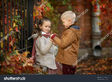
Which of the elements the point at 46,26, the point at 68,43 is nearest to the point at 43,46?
the point at 46,26

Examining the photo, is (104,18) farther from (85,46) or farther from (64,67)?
(64,67)

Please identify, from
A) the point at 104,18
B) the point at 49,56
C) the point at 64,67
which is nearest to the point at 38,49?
the point at 49,56

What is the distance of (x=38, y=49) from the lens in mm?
4344

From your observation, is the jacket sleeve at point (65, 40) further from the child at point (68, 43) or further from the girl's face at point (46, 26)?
the girl's face at point (46, 26)

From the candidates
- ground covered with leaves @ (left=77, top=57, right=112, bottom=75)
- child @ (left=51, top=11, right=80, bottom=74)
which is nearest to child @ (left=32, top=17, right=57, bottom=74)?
child @ (left=51, top=11, right=80, bottom=74)

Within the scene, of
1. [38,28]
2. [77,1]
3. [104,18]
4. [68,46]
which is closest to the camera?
[68,46]

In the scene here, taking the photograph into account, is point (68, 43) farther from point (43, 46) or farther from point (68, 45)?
point (43, 46)

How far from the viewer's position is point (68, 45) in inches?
162

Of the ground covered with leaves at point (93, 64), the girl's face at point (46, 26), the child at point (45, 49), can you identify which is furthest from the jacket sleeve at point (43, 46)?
the ground covered with leaves at point (93, 64)

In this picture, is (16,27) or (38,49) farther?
(16,27)

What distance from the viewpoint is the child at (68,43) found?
13.3ft

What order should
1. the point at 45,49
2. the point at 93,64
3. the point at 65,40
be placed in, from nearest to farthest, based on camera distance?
the point at 65,40 → the point at 45,49 → the point at 93,64

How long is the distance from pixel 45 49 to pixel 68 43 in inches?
15.6

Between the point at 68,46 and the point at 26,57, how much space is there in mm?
937
